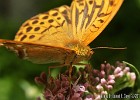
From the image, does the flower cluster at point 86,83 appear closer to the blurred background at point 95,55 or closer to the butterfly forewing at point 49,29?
the butterfly forewing at point 49,29

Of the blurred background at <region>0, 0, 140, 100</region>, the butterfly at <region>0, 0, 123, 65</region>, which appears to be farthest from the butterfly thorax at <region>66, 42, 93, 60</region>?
the blurred background at <region>0, 0, 140, 100</region>

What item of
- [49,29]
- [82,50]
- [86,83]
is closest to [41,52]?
[82,50]

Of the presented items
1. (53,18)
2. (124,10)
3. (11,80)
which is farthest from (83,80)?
(124,10)

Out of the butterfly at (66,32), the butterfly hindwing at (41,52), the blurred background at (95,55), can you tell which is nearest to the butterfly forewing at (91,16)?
the butterfly at (66,32)

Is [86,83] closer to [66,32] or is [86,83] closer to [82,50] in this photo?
[82,50]

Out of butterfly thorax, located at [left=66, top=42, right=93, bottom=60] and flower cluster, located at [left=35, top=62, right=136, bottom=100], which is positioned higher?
butterfly thorax, located at [left=66, top=42, right=93, bottom=60]

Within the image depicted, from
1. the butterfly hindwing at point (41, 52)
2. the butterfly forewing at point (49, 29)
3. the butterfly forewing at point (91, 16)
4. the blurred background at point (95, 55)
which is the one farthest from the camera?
the blurred background at point (95, 55)

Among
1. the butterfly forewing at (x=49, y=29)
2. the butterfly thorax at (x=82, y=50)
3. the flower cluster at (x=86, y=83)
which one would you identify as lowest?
the flower cluster at (x=86, y=83)

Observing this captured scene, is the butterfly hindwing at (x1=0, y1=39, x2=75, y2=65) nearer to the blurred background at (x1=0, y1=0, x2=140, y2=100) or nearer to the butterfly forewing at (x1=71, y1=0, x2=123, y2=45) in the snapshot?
the butterfly forewing at (x1=71, y1=0, x2=123, y2=45)
